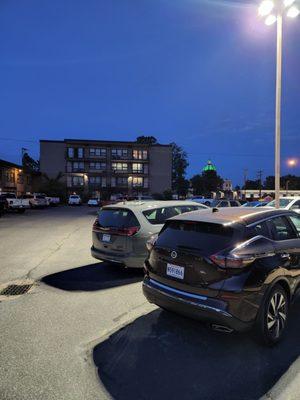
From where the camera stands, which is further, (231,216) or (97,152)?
(97,152)

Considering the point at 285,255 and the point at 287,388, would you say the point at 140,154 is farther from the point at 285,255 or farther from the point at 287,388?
the point at 287,388

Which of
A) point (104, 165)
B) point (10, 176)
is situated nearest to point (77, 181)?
point (104, 165)

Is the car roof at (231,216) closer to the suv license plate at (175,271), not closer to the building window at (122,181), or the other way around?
the suv license plate at (175,271)

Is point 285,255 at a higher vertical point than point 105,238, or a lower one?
higher

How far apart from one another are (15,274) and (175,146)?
98.4 metres


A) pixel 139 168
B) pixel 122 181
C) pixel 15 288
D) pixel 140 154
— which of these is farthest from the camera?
pixel 140 154

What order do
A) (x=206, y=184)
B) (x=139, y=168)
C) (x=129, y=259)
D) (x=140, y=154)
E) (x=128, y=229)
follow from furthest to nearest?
(x=206, y=184) < (x=140, y=154) < (x=139, y=168) < (x=128, y=229) < (x=129, y=259)

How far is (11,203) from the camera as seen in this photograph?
104 ft

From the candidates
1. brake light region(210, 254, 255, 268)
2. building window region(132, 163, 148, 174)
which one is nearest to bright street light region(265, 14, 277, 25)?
brake light region(210, 254, 255, 268)

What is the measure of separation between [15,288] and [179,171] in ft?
310

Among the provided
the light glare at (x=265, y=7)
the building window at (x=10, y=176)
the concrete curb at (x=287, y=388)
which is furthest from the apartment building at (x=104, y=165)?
the concrete curb at (x=287, y=388)

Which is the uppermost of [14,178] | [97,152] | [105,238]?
[97,152]

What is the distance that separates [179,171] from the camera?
327ft

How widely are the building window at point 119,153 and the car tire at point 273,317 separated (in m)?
68.6
